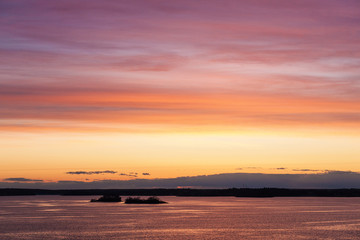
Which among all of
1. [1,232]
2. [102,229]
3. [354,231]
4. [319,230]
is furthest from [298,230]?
[1,232]

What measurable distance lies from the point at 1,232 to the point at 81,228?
40.7 ft

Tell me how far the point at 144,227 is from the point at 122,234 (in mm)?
12726

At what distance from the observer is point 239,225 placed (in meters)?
90.9

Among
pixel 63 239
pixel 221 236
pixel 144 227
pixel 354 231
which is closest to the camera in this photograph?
pixel 63 239

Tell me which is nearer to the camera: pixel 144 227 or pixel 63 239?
pixel 63 239

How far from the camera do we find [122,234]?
237 feet

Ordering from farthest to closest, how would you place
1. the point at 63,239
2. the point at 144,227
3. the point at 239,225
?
1. the point at 239,225
2. the point at 144,227
3. the point at 63,239

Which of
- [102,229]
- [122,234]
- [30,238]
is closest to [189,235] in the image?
[122,234]

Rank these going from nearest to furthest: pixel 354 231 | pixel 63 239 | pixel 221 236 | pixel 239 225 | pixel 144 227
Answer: pixel 63 239, pixel 221 236, pixel 354 231, pixel 144 227, pixel 239 225

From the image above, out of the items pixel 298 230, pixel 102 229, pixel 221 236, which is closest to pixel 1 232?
pixel 102 229

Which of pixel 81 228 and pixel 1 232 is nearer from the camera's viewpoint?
pixel 1 232

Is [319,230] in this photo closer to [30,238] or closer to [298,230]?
[298,230]

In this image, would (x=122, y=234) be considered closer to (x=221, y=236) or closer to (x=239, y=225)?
(x=221, y=236)

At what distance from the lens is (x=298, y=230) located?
80.9 m
